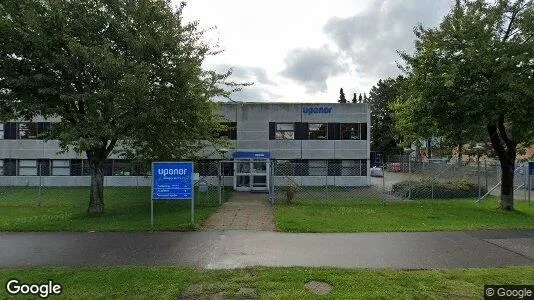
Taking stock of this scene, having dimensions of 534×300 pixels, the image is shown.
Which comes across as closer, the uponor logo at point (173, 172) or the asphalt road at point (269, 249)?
the asphalt road at point (269, 249)

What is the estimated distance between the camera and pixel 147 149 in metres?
15.8

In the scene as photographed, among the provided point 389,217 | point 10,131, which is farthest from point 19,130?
point 389,217

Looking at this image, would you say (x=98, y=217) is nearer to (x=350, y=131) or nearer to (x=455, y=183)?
(x=455, y=183)

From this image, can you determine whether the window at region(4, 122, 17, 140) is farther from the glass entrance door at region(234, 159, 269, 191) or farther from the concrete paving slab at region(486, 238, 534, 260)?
the concrete paving slab at region(486, 238, 534, 260)

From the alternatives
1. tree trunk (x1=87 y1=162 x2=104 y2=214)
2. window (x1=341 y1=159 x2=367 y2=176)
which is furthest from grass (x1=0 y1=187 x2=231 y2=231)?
window (x1=341 y1=159 x2=367 y2=176)

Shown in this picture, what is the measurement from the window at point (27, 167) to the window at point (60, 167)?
1.49 meters

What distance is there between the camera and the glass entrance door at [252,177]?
27.4 metres

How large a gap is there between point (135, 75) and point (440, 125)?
1185cm

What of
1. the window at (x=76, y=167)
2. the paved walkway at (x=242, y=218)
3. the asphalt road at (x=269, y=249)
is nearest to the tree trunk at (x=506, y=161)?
the asphalt road at (x=269, y=249)

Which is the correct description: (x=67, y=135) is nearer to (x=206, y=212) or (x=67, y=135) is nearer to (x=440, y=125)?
(x=206, y=212)

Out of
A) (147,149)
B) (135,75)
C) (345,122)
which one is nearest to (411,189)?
(345,122)

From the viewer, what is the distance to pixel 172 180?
12.5 meters

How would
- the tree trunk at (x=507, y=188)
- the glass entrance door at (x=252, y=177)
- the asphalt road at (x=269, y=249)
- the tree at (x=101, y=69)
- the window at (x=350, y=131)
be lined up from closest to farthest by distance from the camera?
the asphalt road at (x=269, y=249) → the tree at (x=101, y=69) → the tree trunk at (x=507, y=188) → the glass entrance door at (x=252, y=177) → the window at (x=350, y=131)

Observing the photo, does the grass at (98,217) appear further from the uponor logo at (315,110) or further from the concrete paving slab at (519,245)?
the uponor logo at (315,110)
